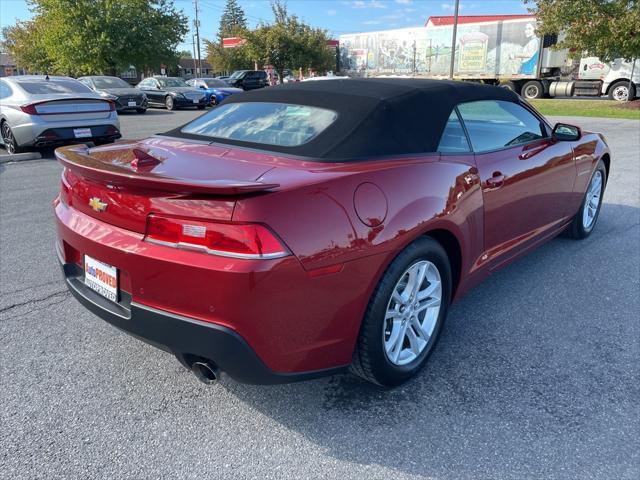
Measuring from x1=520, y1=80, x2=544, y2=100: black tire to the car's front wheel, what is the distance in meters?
25.0

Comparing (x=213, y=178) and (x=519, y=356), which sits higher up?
(x=213, y=178)

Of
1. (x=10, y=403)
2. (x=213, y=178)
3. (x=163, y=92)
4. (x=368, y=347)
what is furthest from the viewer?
(x=163, y=92)

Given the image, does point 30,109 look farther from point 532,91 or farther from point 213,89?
point 532,91

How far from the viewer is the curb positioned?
909cm

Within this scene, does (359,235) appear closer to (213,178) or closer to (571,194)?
(213,178)

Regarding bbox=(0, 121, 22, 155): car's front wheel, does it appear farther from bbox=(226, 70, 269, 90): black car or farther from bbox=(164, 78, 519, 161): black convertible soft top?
bbox=(226, 70, 269, 90): black car

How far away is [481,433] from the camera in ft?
7.72

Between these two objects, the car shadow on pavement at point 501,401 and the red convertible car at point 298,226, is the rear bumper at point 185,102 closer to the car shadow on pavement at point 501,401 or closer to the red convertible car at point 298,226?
the red convertible car at point 298,226

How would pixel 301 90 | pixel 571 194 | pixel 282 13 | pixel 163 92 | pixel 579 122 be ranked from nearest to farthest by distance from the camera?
pixel 301 90, pixel 571 194, pixel 579 122, pixel 163 92, pixel 282 13

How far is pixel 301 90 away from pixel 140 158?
120cm

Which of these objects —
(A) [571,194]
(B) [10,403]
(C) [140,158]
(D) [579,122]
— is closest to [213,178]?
(C) [140,158]

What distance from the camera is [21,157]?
9258 millimetres

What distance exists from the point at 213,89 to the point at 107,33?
30.1 feet

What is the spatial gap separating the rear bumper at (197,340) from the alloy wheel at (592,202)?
140 inches
